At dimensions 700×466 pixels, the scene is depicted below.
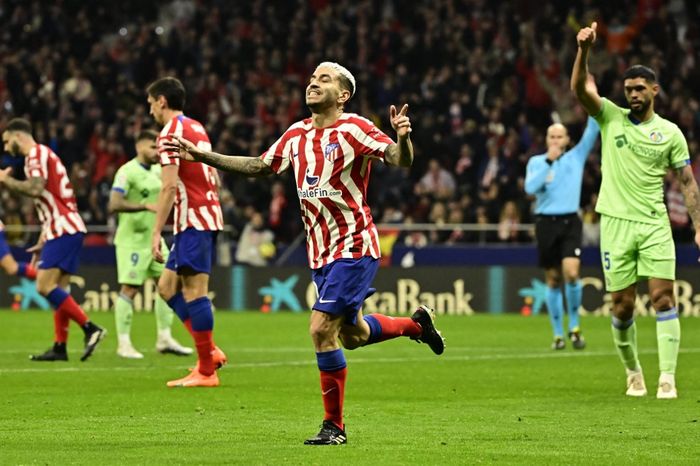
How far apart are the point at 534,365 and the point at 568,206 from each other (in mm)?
2926

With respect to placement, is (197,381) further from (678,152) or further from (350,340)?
(678,152)

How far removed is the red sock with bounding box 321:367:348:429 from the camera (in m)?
7.75

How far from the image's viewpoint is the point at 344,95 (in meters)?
8.24

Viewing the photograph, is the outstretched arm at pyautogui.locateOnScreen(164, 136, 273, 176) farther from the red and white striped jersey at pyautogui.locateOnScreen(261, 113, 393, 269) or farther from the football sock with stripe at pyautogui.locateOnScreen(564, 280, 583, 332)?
the football sock with stripe at pyautogui.locateOnScreen(564, 280, 583, 332)

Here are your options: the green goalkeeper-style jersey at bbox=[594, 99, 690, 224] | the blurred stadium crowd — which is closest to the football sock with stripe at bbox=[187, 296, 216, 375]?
the green goalkeeper-style jersey at bbox=[594, 99, 690, 224]

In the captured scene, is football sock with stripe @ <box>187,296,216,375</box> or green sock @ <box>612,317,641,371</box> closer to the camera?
green sock @ <box>612,317,641,371</box>

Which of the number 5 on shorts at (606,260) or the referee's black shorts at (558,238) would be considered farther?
the referee's black shorts at (558,238)

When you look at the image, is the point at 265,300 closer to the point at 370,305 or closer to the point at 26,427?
the point at 370,305

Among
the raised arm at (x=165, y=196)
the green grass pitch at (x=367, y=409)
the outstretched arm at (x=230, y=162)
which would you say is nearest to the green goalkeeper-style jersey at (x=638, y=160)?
the green grass pitch at (x=367, y=409)

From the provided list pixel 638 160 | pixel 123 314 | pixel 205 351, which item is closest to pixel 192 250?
pixel 205 351

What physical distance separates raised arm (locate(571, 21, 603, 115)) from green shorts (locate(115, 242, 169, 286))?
5907 mm

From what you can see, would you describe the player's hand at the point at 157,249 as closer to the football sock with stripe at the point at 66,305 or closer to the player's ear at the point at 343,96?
the football sock with stripe at the point at 66,305

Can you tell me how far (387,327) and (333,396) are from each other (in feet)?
4.20

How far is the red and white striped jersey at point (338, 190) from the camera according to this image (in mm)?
8086
